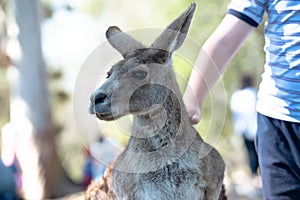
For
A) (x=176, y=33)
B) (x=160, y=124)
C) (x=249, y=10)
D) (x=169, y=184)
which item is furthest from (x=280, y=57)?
(x=169, y=184)

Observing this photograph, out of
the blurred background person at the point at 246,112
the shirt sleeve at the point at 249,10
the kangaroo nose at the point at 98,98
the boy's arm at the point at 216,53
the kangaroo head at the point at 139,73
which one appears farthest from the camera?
the blurred background person at the point at 246,112

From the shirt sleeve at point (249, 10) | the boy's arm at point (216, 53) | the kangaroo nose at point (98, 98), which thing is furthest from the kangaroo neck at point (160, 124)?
the shirt sleeve at point (249, 10)

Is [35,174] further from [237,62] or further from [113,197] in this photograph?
[113,197]

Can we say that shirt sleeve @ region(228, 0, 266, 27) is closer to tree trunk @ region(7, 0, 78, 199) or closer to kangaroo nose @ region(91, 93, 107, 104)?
kangaroo nose @ region(91, 93, 107, 104)

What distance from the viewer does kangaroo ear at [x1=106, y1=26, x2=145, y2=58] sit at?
3.82m

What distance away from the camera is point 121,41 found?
12.6ft

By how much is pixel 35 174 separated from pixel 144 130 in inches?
347

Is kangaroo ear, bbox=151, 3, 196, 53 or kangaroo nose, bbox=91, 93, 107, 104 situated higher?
kangaroo ear, bbox=151, 3, 196, 53

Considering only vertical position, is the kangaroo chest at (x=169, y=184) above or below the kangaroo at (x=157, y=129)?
below

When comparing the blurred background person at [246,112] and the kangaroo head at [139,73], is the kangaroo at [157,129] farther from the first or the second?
the blurred background person at [246,112]

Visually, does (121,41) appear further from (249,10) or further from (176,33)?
(249,10)

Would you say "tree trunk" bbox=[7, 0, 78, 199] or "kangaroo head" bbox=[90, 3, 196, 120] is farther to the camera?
"tree trunk" bbox=[7, 0, 78, 199]

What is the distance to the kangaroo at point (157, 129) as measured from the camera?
362 cm

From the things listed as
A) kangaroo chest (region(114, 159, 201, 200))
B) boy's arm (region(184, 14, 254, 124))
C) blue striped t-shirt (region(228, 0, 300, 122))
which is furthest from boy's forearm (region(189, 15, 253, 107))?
kangaroo chest (region(114, 159, 201, 200))
